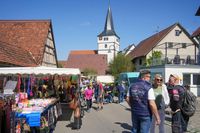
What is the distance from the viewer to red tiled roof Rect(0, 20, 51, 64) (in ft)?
93.1

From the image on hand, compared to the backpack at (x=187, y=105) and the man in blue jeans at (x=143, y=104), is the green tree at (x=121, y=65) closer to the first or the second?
the backpack at (x=187, y=105)

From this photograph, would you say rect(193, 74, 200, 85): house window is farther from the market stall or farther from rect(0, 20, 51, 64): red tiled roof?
the market stall

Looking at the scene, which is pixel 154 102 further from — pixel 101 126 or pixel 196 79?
pixel 196 79

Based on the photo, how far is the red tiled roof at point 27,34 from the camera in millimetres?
28375

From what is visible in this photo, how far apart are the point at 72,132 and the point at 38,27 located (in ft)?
73.6

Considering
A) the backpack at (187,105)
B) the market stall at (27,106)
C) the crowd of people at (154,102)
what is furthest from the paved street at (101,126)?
the backpack at (187,105)

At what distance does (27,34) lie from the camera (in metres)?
30.3

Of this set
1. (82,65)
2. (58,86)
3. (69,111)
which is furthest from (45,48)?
(82,65)

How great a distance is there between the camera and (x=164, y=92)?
7.60 m

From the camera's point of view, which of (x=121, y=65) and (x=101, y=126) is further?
(x=121, y=65)

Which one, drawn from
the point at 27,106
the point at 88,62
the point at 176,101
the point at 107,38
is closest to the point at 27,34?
the point at 27,106

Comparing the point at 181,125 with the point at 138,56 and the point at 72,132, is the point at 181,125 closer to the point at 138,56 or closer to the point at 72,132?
the point at 72,132

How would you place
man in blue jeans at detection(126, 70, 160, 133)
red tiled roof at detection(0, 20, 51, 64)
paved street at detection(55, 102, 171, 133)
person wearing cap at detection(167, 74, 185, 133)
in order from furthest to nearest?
red tiled roof at detection(0, 20, 51, 64), paved street at detection(55, 102, 171, 133), person wearing cap at detection(167, 74, 185, 133), man in blue jeans at detection(126, 70, 160, 133)

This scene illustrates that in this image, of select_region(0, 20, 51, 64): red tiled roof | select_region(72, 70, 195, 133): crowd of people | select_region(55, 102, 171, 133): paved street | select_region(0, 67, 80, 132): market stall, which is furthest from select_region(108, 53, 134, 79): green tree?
select_region(72, 70, 195, 133): crowd of people
